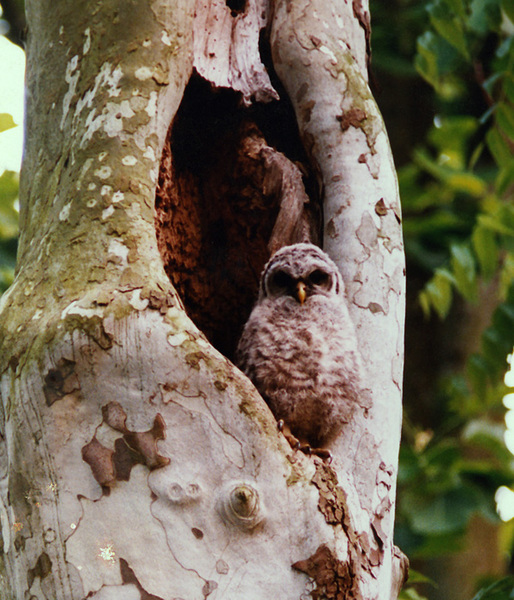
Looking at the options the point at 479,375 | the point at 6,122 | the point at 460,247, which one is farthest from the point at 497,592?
the point at 6,122

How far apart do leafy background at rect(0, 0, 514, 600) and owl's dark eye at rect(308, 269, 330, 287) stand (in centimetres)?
95

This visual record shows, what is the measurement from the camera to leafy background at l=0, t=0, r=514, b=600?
3699mm

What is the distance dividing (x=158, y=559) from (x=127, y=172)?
1112mm

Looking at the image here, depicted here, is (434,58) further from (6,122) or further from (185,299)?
(6,122)

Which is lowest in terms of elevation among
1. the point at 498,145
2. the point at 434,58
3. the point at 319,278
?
the point at 319,278

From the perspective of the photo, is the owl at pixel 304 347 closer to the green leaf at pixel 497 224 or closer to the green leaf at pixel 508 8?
the green leaf at pixel 497 224

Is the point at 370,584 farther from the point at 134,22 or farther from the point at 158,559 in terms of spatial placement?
the point at 134,22

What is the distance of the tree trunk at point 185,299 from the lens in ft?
5.85

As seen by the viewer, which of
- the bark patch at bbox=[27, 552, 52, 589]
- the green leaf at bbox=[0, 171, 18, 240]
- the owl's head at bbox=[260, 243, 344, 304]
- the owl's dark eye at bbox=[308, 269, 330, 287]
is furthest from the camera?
the green leaf at bbox=[0, 171, 18, 240]

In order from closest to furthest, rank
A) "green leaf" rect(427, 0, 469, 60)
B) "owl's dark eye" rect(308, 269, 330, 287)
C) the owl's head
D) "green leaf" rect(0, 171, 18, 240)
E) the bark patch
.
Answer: the bark patch
the owl's head
"owl's dark eye" rect(308, 269, 330, 287)
"green leaf" rect(427, 0, 469, 60)
"green leaf" rect(0, 171, 18, 240)

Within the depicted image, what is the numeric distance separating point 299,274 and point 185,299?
45 cm

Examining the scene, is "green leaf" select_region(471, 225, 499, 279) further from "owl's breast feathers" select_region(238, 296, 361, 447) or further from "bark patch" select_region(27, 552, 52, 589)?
"bark patch" select_region(27, 552, 52, 589)

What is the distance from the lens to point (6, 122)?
309cm

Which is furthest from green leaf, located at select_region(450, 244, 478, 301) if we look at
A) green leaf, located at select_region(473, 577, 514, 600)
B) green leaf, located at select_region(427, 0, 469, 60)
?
green leaf, located at select_region(473, 577, 514, 600)
